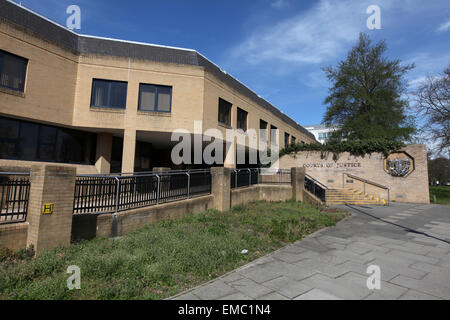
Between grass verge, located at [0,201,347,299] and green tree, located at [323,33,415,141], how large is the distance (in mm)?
20344

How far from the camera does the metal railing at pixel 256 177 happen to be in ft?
45.1

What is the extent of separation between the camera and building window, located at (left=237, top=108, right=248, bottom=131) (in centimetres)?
1950

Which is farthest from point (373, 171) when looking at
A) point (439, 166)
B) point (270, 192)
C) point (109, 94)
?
point (439, 166)

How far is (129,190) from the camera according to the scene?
723 cm

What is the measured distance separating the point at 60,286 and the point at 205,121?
12.3 meters

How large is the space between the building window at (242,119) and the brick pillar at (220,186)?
9.00 metres

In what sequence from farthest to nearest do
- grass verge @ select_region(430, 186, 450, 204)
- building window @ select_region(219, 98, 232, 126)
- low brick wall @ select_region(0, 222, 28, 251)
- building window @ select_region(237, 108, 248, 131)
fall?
building window @ select_region(237, 108, 248, 131) < grass verge @ select_region(430, 186, 450, 204) < building window @ select_region(219, 98, 232, 126) < low brick wall @ select_region(0, 222, 28, 251)

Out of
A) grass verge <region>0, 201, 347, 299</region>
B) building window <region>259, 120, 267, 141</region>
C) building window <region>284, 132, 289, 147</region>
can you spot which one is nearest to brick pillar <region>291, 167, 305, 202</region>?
building window <region>259, 120, 267, 141</region>

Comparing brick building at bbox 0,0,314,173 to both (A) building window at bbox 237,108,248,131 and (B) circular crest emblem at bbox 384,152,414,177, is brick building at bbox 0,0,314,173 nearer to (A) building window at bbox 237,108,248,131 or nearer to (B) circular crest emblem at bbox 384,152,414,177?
(A) building window at bbox 237,108,248,131

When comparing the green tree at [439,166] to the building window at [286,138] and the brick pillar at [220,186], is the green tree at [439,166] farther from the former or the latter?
the brick pillar at [220,186]

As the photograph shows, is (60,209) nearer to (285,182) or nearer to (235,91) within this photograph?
(285,182)

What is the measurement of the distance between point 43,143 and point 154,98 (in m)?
6.36

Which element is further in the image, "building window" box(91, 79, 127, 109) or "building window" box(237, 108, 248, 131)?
"building window" box(237, 108, 248, 131)

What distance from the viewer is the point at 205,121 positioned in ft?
49.4
